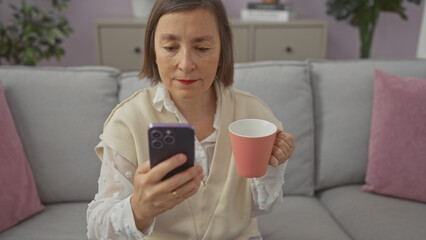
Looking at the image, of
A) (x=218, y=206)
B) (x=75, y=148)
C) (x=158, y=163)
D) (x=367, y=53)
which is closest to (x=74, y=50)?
(x=75, y=148)

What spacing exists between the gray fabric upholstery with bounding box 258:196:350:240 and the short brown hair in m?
0.56

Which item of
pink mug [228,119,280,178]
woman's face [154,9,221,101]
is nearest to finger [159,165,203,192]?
pink mug [228,119,280,178]

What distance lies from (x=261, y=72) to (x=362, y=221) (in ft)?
2.10

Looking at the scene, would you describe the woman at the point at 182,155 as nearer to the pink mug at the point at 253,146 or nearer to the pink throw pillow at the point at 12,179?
the pink mug at the point at 253,146

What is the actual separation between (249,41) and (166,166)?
2.13 metres

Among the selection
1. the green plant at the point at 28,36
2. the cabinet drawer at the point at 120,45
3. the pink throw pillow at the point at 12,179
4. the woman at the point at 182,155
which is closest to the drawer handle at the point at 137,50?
the cabinet drawer at the point at 120,45

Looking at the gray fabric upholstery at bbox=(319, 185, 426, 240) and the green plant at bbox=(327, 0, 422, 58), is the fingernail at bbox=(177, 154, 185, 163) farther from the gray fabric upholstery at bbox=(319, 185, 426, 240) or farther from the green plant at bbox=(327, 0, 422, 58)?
the green plant at bbox=(327, 0, 422, 58)

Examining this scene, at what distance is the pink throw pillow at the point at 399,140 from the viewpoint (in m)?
1.38

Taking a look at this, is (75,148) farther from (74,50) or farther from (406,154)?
(74,50)

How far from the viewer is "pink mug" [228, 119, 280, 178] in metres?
0.78

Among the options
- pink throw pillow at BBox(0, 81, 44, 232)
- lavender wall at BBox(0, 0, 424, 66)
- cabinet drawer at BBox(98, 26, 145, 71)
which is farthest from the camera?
lavender wall at BBox(0, 0, 424, 66)

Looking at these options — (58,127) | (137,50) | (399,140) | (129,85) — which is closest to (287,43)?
(137,50)

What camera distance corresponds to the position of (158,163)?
69 centimetres

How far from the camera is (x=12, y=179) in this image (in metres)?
1.24
